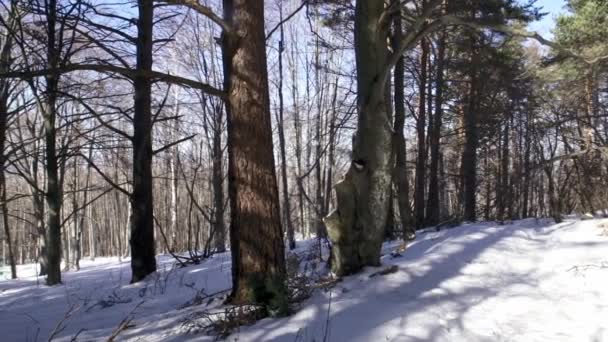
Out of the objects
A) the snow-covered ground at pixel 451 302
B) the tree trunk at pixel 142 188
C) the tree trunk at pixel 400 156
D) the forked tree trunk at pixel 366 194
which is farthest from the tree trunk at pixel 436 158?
the forked tree trunk at pixel 366 194

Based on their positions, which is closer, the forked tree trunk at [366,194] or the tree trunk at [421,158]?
the forked tree trunk at [366,194]

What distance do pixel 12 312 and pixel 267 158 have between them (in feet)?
14.7

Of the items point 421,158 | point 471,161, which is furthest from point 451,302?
point 471,161

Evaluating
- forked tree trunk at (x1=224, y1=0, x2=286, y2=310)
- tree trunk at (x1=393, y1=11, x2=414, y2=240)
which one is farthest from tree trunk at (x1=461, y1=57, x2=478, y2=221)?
forked tree trunk at (x1=224, y1=0, x2=286, y2=310)

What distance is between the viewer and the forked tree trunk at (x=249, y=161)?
4.66 m

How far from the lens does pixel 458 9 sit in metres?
10.0

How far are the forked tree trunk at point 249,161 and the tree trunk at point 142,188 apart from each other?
3682 millimetres

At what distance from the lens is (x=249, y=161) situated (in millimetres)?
4691

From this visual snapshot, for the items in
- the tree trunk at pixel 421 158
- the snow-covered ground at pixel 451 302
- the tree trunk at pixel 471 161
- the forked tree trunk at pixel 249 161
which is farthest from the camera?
the tree trunk at pixel 471 161

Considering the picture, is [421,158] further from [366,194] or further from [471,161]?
[366,194]

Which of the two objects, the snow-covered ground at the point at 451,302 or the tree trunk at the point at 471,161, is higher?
the tree trunk at the point at 471,161

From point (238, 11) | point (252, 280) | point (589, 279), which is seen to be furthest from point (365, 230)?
point (238, 11)

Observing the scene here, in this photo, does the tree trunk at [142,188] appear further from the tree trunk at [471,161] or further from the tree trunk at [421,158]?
the tree trunk at [471,161]

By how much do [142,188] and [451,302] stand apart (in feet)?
18.9
